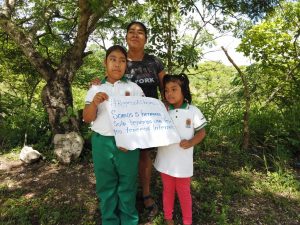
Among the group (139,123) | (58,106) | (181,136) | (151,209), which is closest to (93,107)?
(139,123)

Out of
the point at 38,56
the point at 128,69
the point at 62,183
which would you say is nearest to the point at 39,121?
the point at 38,56

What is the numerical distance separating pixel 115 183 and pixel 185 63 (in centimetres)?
262

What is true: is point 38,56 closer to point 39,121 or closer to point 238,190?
point 39,121

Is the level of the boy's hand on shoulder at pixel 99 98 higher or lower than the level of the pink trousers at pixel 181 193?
higher

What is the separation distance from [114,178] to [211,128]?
3273 mm

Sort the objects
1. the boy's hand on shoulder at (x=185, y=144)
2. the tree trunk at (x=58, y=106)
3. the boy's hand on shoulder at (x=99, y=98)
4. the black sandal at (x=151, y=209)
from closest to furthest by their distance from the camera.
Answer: the boy's hand on shoulder at (x=99, y=98) → the boy's hand on shoulder at (x=185, y=144) → the black sandal at (x=151, y=209) → the tree trunk at (x=58, y=106)

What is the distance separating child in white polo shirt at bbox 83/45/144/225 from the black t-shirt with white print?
0.18 m

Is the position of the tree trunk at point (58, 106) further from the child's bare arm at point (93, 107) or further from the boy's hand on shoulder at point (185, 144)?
the boy's hand on shoulder at point (185, 144)

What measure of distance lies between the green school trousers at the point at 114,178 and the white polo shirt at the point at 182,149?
28 cm

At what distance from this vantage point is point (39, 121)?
5.91m

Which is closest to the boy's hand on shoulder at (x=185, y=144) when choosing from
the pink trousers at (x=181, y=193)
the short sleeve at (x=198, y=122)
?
the short sleeve at (x=198, y=122)

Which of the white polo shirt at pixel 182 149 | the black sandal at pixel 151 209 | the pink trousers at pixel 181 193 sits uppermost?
the white polo shirt at pixel 182 149

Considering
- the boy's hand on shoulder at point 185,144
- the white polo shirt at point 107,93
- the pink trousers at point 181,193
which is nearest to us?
the white polo shirt at point 107,93

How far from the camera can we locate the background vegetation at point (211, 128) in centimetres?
359
